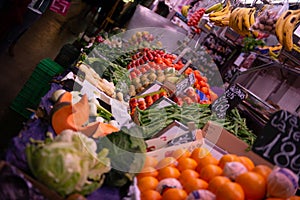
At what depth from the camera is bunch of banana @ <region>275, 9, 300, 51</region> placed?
3.45 metres

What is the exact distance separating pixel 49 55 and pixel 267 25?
5144 millimetres

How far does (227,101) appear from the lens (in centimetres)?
322

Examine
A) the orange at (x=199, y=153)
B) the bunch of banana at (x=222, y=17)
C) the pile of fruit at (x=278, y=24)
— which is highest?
the pile of fruit at (x=278, y=24)

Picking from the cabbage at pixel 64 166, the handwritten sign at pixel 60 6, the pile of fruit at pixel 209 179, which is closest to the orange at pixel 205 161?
the pile of fruit at pixel 209 179


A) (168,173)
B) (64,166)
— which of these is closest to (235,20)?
(168,173)

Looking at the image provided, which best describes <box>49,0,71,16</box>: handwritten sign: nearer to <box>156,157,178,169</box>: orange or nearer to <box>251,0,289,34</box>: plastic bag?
<box>251,0,289,34</box>: plastic bag

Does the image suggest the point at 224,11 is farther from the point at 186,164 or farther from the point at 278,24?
the point at 186,164

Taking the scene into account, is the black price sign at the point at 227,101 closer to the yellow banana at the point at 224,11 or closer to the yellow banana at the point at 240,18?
the yellow banana at the point at 240,18

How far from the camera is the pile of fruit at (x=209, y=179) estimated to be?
1.74 m

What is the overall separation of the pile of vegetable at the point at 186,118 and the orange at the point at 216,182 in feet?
2.45

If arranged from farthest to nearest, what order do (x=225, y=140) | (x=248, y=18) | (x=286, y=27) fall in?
(x=248, y=18) → (x=286, y=27) → (x=225, y=140)

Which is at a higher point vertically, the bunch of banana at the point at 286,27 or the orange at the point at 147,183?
the bunch of banana at the point at 286,27

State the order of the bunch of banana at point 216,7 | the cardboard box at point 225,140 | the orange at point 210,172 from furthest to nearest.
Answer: the bunch of banana at point 216,7
the cardboard box at point 225,140
the orange at point 210,172

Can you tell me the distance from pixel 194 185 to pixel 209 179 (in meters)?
0.10
